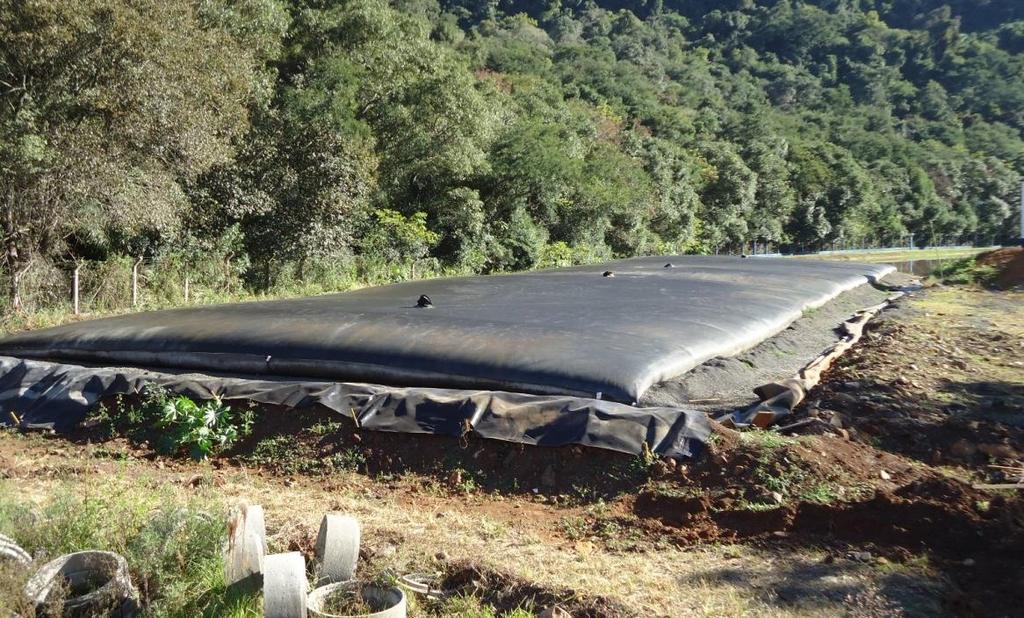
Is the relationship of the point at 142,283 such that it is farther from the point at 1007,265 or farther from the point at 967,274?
the point at 1007,265

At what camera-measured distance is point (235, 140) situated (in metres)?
11.0

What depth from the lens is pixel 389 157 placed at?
1486 centimetres

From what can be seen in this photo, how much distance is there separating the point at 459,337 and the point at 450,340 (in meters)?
0.10

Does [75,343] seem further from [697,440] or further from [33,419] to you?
[697,440]

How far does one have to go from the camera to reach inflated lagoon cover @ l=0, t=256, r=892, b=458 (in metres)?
4.54

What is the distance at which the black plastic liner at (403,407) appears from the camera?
3832 millimetres

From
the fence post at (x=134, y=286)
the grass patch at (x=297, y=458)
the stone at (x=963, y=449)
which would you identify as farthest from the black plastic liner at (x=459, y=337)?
the fence post at (x=134, y=286)

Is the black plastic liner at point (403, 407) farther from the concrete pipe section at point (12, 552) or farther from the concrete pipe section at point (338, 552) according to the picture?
the concrete pipe section at point (12, 552)

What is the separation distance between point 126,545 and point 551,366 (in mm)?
2323

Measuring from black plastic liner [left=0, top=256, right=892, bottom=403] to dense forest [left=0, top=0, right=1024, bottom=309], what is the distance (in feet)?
8.13

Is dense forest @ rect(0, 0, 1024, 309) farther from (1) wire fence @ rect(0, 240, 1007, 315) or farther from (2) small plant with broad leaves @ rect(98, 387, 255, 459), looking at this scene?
(2) small plant with broad leaves @ rect(98, 387, 255, 459)

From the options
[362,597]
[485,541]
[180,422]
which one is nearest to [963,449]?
[485,541]

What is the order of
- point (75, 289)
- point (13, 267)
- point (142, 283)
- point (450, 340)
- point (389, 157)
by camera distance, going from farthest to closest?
point (389, 157), point (142, 283), point (75, 289), point (13, 267), point (450, 340)

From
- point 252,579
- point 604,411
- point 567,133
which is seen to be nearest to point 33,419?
point 252,579
